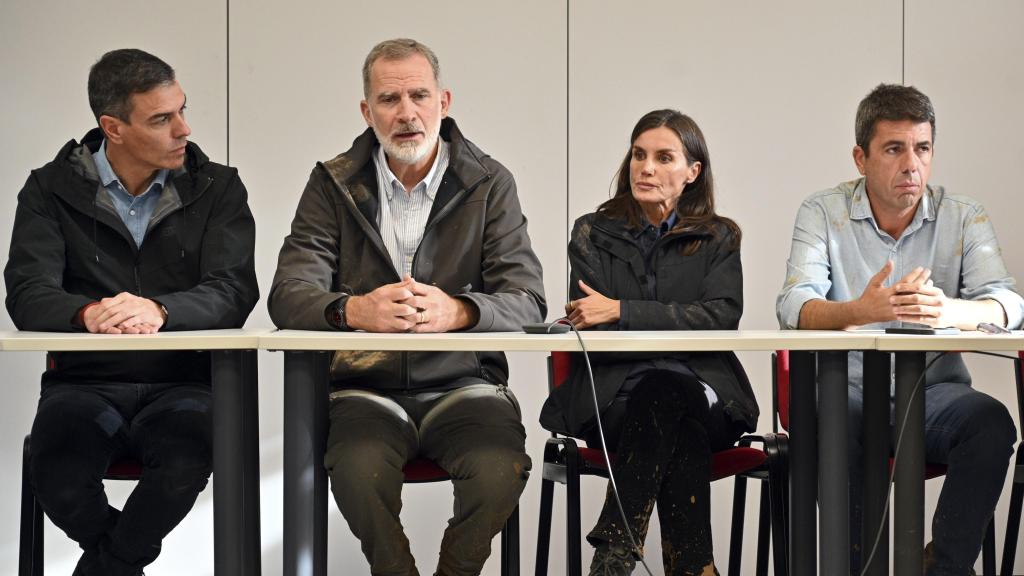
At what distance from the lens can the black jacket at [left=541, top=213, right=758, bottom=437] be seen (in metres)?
2.66

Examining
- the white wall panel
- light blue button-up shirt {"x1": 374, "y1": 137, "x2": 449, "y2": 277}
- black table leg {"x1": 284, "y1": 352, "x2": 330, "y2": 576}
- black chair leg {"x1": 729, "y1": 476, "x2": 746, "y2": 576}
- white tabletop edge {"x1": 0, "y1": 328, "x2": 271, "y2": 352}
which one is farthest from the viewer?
the white wall panel

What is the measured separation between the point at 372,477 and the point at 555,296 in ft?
→ 5.79

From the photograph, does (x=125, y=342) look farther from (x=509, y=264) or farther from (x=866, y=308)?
(x=866, y=308)

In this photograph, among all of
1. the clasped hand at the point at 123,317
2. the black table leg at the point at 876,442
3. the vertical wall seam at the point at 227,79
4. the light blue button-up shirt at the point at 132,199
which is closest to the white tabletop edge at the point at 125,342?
the clasped hand at the point at 123,317

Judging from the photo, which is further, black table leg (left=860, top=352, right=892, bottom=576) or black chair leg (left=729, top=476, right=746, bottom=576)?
black chair leg (left=729, top=476, right=746, bottom=576)

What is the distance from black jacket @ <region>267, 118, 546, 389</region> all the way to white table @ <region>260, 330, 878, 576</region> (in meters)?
0.32

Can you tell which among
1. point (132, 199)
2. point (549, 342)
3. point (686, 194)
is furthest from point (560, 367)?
point (132, 199)

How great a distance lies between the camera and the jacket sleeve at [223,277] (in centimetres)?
258

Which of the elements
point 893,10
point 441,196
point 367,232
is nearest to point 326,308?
point 367,232

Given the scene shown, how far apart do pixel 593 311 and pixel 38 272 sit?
1351 millimetres

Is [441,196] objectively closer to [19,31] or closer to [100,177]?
[100,177]

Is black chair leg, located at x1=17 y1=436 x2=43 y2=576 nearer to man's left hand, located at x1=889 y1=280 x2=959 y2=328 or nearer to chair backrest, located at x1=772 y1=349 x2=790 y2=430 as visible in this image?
chair backrest, located at x1=772 y1=349 x2=790 y2=430

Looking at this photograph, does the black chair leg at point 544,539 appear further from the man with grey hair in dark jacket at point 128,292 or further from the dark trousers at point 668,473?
the man with grey hair in dark jacket at point 128,292

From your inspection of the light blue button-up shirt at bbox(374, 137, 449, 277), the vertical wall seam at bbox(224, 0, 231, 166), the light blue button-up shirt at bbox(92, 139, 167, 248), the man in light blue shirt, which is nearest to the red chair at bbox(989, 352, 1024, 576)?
the man in light blue shirt
